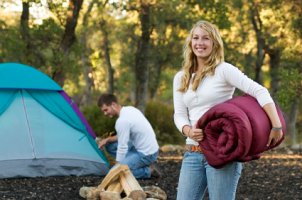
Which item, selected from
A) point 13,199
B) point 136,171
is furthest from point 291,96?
point 13,199

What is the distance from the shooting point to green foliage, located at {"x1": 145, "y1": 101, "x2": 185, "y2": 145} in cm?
1614

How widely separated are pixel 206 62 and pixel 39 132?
461 cm

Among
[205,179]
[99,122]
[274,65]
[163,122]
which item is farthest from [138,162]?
[274,65]

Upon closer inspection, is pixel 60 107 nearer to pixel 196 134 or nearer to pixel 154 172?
pixel 154 172

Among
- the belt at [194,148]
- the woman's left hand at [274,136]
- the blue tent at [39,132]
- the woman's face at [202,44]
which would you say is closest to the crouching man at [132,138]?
the blue tent at [39,132]

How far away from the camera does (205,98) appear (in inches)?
130

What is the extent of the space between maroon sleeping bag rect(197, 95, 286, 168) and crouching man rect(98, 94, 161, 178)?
141 inches

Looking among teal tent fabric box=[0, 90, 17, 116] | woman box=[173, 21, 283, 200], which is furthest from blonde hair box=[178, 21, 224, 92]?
teal tent fabric box=[0, 90, 17, 116]

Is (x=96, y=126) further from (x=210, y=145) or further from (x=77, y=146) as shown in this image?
(x=210, y=145)

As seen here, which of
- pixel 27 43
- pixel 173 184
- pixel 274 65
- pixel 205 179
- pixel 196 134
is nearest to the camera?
pixel 196 134

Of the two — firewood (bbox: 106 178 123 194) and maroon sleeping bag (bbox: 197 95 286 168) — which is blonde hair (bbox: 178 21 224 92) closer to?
maroon sleeping bag (bbox: 197 95 286 168)

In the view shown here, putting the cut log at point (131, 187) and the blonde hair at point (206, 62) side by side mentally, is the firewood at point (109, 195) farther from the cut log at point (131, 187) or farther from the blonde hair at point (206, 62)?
the blonde hair at point (206, 62)

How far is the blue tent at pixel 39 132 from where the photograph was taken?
7.30 metres

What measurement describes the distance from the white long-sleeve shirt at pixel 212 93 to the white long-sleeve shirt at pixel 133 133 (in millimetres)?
3353
